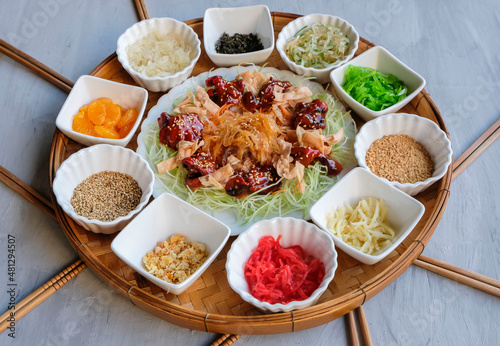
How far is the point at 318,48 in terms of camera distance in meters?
4.21

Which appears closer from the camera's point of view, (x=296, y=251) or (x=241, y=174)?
(x=296, y=251)

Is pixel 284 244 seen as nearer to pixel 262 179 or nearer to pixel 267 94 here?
pixel 262 179

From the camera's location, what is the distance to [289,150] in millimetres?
3525

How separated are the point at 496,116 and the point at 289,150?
2193mm

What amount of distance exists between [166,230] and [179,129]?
81 cm

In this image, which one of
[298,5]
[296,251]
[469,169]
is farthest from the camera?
[298,5]

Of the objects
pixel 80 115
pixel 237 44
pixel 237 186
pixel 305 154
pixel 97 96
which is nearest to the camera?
pixel 237 186

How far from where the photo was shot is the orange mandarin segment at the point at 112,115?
382cm

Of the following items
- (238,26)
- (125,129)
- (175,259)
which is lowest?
(175,259)

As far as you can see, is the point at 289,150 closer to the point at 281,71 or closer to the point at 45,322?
the point at 281,71

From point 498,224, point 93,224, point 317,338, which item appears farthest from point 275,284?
point 498,224

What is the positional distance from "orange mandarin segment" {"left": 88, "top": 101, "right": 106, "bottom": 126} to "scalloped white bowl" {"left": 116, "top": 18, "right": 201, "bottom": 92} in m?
0.40

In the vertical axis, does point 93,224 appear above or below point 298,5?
below

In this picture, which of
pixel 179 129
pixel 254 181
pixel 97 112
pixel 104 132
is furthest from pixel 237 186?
pixel 97 112
